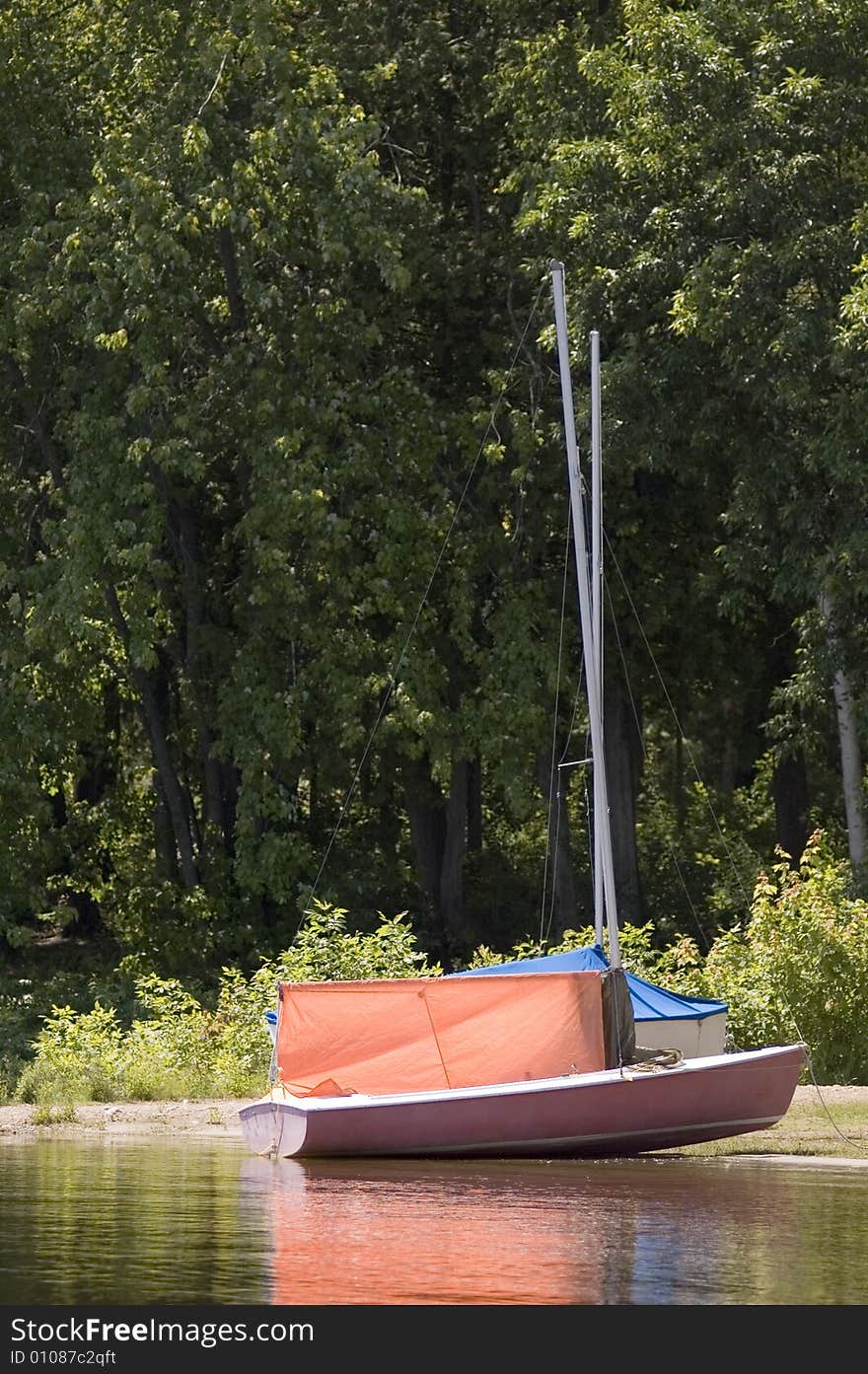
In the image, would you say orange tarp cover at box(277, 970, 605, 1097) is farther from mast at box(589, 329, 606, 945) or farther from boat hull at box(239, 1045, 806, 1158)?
mast at box(589, 329, 606, 945)

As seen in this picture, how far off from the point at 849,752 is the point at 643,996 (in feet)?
41.9

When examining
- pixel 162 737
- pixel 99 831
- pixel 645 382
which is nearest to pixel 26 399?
pixel 162 737

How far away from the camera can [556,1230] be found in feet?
48.5

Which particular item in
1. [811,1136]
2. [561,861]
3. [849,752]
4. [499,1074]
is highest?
[849,752]

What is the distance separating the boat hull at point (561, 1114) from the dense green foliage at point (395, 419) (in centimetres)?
→ 1147

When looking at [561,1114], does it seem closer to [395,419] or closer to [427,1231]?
[427,1231]

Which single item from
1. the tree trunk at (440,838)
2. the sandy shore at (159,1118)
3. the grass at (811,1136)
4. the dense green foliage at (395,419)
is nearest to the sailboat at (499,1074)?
the grass at (811,1136)

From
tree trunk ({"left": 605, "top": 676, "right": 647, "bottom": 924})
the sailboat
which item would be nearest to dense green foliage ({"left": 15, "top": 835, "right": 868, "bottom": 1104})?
the sailboat

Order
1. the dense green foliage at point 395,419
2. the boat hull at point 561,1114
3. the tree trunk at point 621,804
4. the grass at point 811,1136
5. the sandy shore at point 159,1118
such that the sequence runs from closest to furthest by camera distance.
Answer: the boat hull at point 561,1114
the grass at point 811,1136
the sandy shore at point 159,1118
the dense green foliage at point 395,419
the tree trunk at point 621,804

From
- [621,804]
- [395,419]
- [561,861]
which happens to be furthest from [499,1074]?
[621,804]

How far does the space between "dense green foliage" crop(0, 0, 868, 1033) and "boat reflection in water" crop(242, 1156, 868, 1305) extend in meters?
13.2

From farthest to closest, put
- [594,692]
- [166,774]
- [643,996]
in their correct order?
[166,774] < [643,996] < [594,692]

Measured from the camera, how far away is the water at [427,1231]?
481 inches

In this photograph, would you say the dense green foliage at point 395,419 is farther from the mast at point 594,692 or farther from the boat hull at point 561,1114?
the boat hull at point 561,1114
